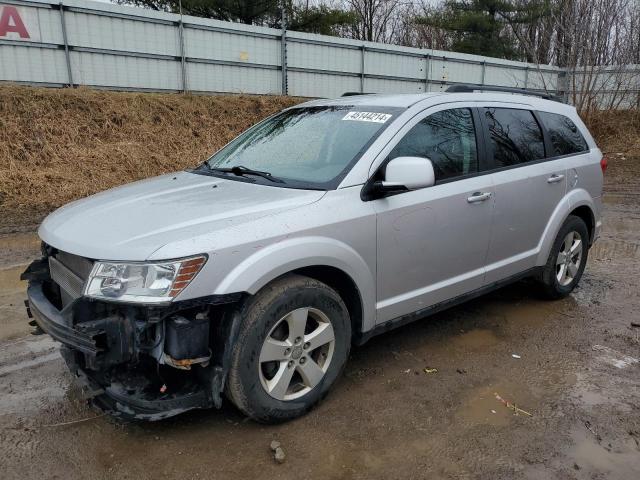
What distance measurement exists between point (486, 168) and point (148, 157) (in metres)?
8.45

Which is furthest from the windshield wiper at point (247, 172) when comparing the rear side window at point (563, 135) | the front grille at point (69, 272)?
the rear side window at point (563, 135)

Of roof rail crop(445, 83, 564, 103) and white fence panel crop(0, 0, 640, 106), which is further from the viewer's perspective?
white fence panel crop(0, 0, 640, 106)

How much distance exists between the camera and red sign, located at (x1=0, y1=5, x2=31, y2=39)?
1081cm

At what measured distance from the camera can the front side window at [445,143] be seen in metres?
3.60

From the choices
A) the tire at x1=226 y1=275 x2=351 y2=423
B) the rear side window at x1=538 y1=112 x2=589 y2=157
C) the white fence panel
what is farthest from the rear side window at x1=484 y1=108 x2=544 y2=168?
the white fence panel

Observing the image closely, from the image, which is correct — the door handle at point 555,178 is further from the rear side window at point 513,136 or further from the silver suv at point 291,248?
the rear side window at point 513,136

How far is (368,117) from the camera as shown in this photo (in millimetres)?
3705

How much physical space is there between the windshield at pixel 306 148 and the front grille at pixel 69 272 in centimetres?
115

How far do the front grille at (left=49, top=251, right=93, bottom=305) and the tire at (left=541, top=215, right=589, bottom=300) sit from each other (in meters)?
3.73

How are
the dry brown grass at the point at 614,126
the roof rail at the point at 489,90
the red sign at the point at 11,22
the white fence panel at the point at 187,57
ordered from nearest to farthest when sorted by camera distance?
the roof rail at the point at 489,90
the red sign at the point at 11,22
the white fence panel at the point at 187,57
the dry brown grass at the point at 614,126

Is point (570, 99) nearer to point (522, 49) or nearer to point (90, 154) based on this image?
point (522, 49)

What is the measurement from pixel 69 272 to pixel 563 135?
4.19 m

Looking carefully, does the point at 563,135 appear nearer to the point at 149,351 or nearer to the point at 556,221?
the point at 556,221

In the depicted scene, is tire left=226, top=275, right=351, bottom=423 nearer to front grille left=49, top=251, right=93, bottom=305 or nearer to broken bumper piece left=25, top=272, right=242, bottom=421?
broken bumper piece left=25, top=272, right=242, bottom=421
